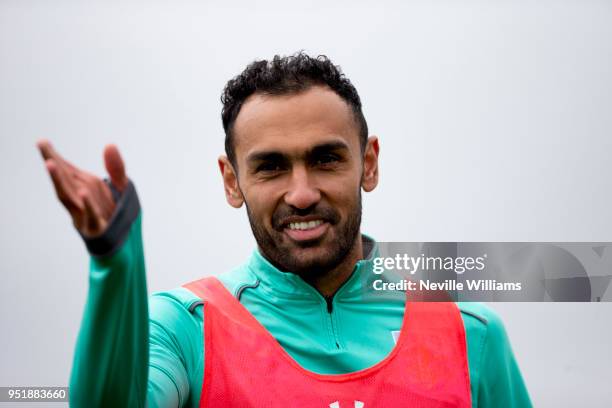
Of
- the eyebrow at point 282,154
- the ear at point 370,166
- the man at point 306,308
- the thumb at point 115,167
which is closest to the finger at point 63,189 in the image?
the thumb at point 115,167

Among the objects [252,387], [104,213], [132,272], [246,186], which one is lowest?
[252,387]

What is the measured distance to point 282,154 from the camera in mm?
2545

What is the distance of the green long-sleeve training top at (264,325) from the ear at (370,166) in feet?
0.83

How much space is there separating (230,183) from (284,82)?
1.52ft

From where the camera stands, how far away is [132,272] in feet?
5.75

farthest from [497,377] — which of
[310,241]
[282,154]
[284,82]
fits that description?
[284,82]

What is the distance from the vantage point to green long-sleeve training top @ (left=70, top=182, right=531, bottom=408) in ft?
5.80

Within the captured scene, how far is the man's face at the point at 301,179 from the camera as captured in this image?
2541mm

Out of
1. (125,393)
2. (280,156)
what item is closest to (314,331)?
(280,156)

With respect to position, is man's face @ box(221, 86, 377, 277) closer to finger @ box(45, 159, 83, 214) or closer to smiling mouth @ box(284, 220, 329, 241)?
smiling mouth @ box(284, 220, 329, 241)

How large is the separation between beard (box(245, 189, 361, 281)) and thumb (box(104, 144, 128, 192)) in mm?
882

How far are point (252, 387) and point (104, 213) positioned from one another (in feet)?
3.31

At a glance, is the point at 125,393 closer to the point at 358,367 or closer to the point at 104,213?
the point at 104,213

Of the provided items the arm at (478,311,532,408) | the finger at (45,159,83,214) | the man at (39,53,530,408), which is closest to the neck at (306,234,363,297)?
the man at (39,53,530,408)
